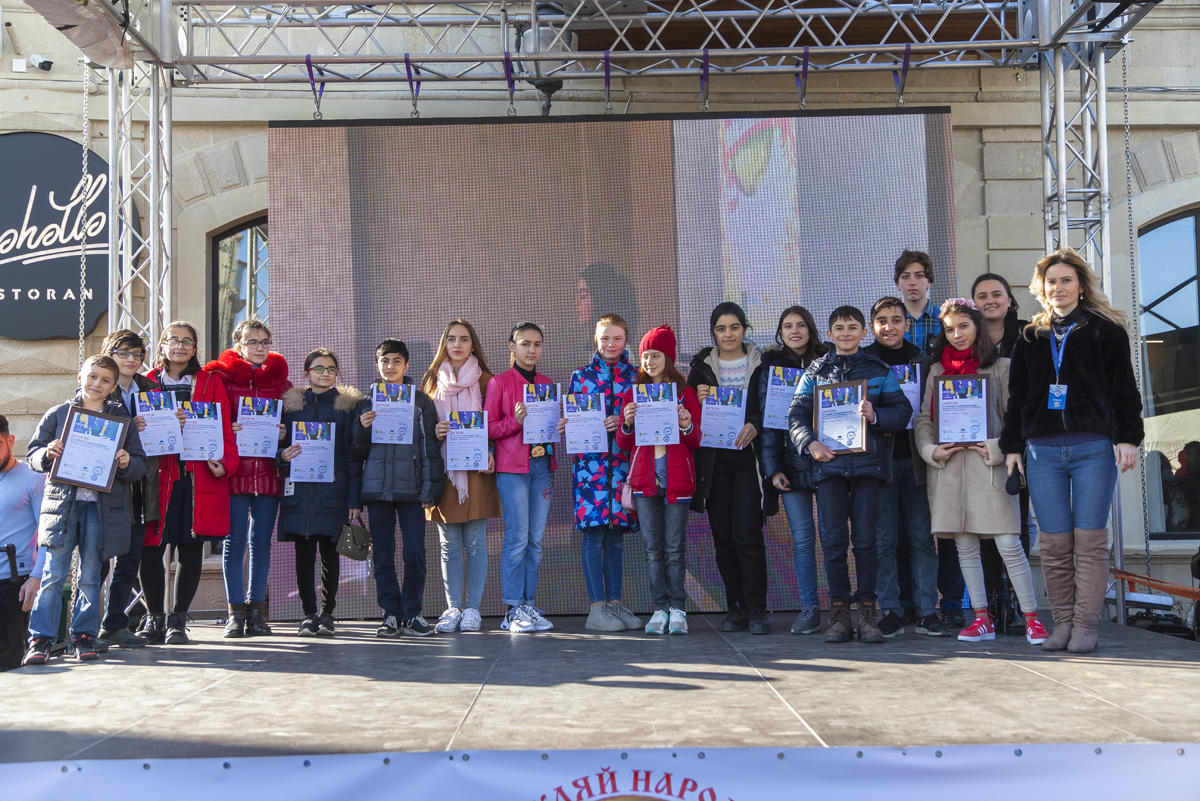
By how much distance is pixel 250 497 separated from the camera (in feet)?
18.7

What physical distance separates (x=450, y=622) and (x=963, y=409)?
2774 millimetres

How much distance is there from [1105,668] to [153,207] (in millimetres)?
5639

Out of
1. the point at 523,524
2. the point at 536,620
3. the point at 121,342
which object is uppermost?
the point at 121,342

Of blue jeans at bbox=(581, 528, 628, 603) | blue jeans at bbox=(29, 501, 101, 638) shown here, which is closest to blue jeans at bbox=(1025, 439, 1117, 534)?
blue jeans at bbox=(581, 528, 628, 603)

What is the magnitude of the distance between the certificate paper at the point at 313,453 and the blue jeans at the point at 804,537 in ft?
7.77

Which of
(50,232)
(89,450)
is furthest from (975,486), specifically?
(50,232)

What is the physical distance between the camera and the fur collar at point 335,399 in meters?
5.79

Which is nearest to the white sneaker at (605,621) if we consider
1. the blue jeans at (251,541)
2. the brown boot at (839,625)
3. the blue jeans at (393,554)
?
the blue jeans at (393,554)

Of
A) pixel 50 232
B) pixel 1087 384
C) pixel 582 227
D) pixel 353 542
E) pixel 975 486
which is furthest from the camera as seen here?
pixel 50 232

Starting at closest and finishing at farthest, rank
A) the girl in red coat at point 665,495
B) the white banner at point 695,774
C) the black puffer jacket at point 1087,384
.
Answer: the white banner at point 695,774 → the black puffer jacket at point 1087,384 → the girl in red coat at point 665,495

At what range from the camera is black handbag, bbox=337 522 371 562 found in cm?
548

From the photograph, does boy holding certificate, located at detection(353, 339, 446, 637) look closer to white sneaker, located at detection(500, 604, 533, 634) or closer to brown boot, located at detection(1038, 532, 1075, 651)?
white sneaker, located at detection(500, 604, 533, 634)

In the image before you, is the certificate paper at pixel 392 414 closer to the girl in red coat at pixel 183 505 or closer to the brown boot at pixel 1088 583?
the girl in red coat at pixel 183 505

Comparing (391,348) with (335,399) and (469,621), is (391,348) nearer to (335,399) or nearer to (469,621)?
(335,399)
